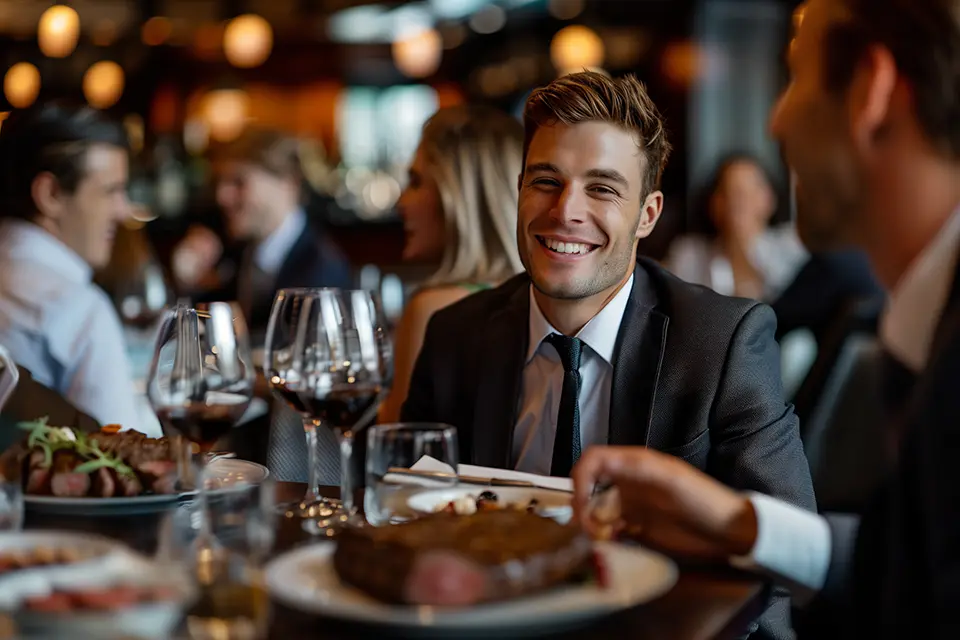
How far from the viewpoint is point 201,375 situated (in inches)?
54.7

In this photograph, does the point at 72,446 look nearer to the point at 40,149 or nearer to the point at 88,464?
the point at 88,464

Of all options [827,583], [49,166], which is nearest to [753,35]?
[49,166]

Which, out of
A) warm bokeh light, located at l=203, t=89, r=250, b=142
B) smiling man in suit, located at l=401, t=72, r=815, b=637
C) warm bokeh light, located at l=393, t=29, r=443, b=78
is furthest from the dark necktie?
warm bokeh light, located at l=203, t=89, r=250, b=142

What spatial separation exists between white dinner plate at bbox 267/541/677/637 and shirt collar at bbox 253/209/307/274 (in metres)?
4.43

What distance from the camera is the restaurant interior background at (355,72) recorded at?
994cm

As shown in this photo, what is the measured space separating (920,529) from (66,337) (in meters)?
2.61

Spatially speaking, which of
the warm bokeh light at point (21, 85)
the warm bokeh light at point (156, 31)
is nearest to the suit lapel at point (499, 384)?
the warm bokeh light at point (21, 85)

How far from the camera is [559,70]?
456 inches

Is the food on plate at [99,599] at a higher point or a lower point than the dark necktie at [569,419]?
higher

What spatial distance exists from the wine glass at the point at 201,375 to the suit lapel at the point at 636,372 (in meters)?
0.72

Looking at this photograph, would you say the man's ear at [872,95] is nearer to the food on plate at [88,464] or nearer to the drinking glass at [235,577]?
the drinking glass at [235,577]

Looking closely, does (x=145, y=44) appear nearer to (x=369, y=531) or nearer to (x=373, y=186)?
(x=373, y=186)

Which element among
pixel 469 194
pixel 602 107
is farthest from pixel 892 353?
pixel 469 194

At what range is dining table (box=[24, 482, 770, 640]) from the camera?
3.31 ft
